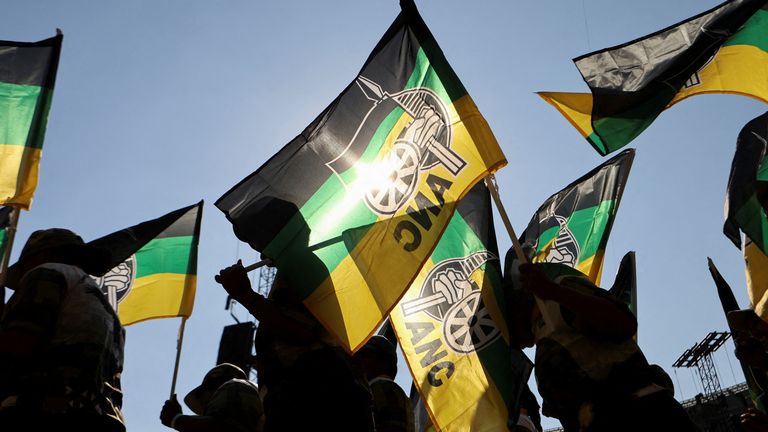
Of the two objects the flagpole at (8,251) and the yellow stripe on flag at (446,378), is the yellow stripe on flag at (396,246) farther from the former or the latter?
the flagpole at (8,251)

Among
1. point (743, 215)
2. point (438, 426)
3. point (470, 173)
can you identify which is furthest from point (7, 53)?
point (743, 215)

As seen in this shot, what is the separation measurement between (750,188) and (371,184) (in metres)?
3.05

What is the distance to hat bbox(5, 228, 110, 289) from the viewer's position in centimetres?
430

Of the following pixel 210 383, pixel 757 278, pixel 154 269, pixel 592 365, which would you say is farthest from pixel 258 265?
pixel 757 278

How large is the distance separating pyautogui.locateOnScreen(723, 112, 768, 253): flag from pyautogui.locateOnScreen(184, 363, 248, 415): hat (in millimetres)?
4050

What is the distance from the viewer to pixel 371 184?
508 centimetres

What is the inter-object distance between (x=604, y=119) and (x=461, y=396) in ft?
7.53

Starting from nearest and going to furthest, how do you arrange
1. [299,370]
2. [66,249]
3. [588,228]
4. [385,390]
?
1. [299,370]
2. [66,249]
3. [385,390]
4. [588,228]

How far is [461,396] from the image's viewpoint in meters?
5.36

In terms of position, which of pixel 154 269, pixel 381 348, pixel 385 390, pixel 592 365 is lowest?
pixel 592 365

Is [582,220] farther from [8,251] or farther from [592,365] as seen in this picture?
[8,251]

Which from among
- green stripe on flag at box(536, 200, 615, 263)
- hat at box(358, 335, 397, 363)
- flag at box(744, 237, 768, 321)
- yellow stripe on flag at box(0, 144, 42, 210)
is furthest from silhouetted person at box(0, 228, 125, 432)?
flag at box(744, 237, 768, 321)

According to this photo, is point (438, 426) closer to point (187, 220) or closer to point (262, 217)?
point (262, 217)

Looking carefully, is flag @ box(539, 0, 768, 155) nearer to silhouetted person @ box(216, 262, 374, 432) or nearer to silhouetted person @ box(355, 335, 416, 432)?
silhouetted person @ box(355, 335, 416, 432)
